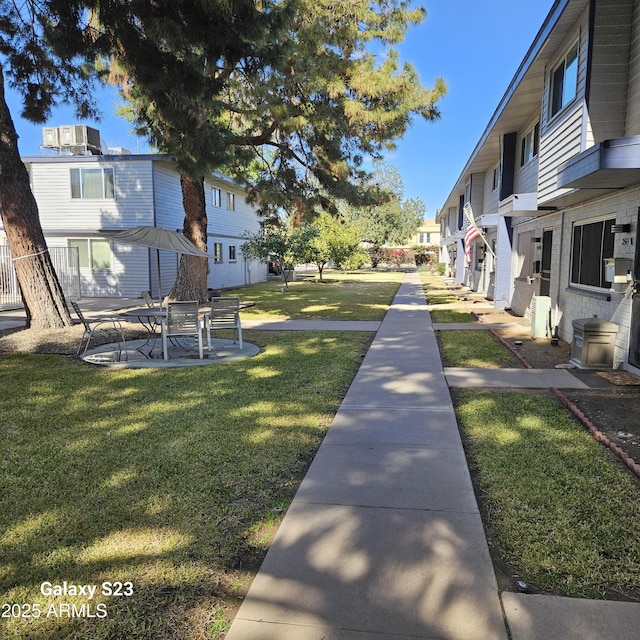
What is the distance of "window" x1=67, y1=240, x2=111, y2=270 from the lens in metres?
21.1

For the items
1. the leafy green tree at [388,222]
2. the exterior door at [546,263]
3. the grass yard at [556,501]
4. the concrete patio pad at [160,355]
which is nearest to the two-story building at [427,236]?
the leafy green tree at [388,222]

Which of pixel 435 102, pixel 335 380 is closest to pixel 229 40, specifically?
pixel 335 380

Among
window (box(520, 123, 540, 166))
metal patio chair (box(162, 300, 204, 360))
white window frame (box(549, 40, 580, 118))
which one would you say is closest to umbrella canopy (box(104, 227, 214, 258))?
metal patio chair (box(162, 300, 204, 360))

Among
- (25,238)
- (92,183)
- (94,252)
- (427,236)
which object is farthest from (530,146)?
(427,236)

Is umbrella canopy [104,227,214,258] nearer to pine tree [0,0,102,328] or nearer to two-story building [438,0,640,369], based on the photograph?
pine tree [0,0,102,328]

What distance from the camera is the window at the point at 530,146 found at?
1309 cm


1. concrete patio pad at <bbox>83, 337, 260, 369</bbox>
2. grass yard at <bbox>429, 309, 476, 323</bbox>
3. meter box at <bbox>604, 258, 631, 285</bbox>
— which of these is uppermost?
meter box at <bbox>604, 258, 631, 285</bbox>

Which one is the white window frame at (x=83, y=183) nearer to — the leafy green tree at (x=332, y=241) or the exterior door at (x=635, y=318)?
the leafy green tree at (x=332, y=241)

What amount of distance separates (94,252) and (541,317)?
17.6 meters

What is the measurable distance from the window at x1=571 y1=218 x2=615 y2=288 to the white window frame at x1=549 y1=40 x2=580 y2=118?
215 centimetres

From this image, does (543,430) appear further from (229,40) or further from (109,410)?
(229,40)

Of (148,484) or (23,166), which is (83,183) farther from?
(148,484)

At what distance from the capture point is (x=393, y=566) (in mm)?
2953

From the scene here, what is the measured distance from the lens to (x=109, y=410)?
6047 mm
